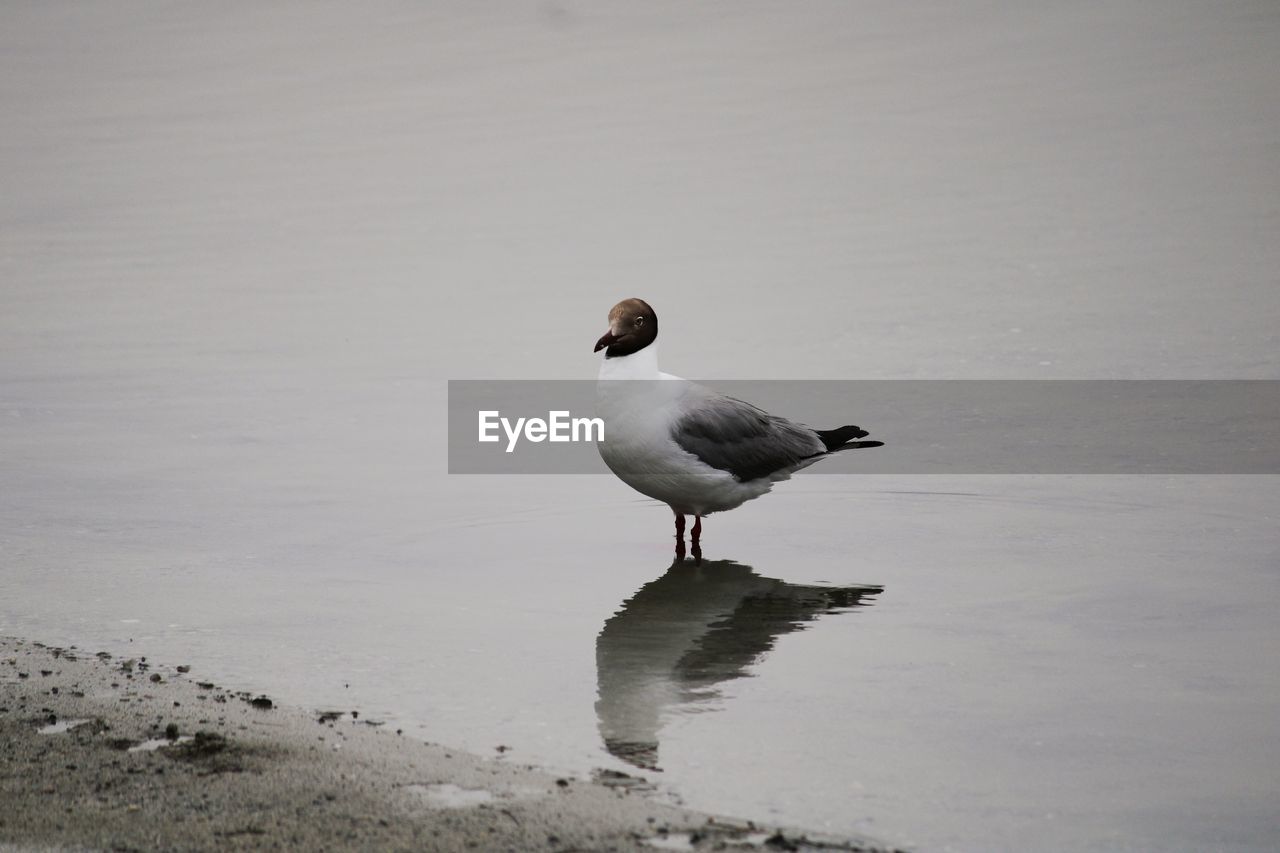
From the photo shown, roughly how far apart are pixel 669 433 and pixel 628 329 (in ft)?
1.88

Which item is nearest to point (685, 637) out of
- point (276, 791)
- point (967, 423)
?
point (276, 791)

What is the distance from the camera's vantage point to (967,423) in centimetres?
1028

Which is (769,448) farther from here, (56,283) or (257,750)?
(56,283)

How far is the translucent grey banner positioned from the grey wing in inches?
43.1

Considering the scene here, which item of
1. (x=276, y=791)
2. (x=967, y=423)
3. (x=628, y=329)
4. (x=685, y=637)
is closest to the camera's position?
(x=276, y=791)

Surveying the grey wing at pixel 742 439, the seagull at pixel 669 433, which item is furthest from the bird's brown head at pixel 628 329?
the grey wing at pixel 742 439

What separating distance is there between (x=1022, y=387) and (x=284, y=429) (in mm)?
5084

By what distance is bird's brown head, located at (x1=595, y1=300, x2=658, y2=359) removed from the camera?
7816 mm

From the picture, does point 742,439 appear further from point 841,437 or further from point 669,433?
point 841,437

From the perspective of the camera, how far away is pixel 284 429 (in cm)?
1047

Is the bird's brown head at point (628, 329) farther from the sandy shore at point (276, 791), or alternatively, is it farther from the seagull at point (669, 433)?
the sandy shore at point (276, 791)

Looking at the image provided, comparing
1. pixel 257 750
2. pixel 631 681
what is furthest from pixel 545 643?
pixel 257 750

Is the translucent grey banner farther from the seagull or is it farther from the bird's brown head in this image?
the bird's brown head

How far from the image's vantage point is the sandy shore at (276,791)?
4008mm
